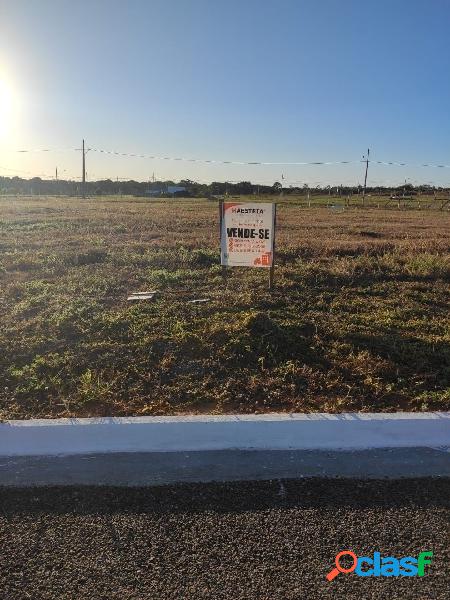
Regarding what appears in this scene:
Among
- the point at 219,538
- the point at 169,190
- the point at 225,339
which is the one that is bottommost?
the point at 219,538

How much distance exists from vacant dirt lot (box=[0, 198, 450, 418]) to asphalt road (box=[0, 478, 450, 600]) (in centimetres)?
99

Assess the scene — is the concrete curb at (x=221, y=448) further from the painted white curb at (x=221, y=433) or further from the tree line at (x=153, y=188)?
the tree line at (x=153, y=188)

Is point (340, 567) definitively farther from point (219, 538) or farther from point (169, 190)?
point (169, 190)

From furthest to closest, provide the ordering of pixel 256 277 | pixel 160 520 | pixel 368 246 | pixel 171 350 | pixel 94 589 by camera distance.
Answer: pixel 368 246, pixel 256 277, pixel 171 350, pixel 160 520, pixel 94 589

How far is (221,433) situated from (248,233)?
4223mm

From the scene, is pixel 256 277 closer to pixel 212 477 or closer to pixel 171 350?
pixel 171 350

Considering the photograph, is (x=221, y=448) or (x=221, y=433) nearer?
(x=221, y=448)

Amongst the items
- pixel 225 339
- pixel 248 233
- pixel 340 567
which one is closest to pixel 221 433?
pixel 340 567

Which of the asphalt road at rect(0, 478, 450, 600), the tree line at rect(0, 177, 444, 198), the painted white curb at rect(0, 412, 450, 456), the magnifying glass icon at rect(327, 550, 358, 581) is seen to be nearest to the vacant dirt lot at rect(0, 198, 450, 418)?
the painted white curb at rect(0, 412, 450, 456)

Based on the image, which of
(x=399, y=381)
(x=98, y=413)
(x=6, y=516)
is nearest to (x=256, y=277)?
(x=399, y=381)

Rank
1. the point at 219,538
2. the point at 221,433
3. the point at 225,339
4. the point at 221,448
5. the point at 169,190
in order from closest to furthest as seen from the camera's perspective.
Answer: the point at 219,538 < the point at 221,448 < the point at 221,433 < the point at 225,339 < the point at 169,190

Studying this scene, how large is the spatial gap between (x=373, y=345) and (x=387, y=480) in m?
2.18

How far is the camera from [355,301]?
262 inches

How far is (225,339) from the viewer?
496 cm
